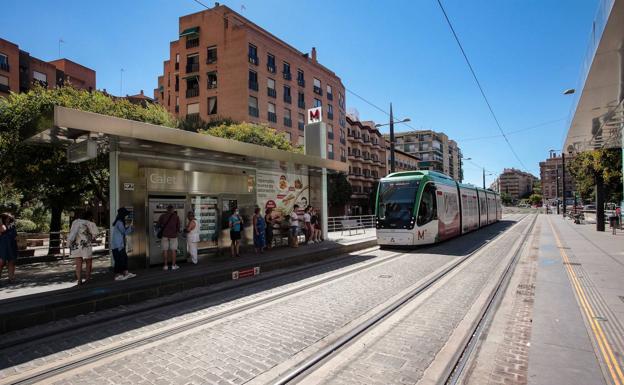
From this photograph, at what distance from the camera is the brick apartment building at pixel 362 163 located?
189ft

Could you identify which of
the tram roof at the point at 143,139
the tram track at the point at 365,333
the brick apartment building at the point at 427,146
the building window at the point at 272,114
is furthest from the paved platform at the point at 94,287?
the brick apartment building at the point at 427,146

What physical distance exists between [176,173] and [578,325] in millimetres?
9990

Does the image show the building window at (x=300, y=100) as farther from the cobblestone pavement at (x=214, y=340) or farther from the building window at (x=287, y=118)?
the cobblestone pavement at (x=214, y=340)

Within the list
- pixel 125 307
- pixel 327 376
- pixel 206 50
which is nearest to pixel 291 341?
pixel 327 376

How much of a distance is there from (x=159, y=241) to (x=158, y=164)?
2.18 meters

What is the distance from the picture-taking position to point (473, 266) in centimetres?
1080

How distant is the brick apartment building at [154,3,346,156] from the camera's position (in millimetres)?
37000

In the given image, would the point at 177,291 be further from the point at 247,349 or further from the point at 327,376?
the point at 327,376

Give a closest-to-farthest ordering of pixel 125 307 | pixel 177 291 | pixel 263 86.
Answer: pixel 125 307 < pixel 177 291 < pixel 263 86

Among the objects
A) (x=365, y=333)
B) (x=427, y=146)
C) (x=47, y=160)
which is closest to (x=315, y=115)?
(x=47, y=160)

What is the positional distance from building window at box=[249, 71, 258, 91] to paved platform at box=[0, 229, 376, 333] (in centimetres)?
2869

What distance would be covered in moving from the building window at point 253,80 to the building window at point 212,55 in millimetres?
4390

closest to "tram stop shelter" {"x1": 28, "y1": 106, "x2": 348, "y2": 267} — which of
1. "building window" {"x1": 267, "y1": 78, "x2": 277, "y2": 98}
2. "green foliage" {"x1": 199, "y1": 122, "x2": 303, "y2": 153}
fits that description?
"green foliage" {"x1": 199, "y1": 122, "x2": 303, "y2": 153}

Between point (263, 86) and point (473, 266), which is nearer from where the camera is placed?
point (473, 266)
